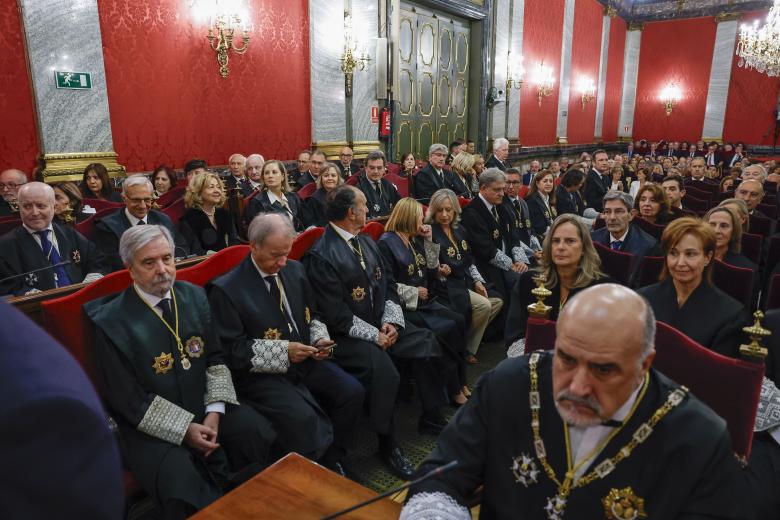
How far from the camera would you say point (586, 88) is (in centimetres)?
1631


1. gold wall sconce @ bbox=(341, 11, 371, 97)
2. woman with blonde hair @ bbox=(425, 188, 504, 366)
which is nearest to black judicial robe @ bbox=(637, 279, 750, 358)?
woman with blonde hair @ bbox=(425, 188, 504, 366)

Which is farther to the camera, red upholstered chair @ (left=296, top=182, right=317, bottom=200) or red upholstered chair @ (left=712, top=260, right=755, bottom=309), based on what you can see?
red upholstered chair @ (left=296, top=182, right=317, bottom=200)

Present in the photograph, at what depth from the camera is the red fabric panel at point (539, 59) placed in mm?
12914

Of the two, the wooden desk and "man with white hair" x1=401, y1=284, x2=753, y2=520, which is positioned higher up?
"man with white hair" x1=401, y1=284, x2=753, y2=520

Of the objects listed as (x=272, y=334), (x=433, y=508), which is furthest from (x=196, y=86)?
(x=433, y=508)

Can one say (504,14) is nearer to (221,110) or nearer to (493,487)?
(221,110)

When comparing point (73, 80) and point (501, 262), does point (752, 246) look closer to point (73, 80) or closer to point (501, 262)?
point (501, 262)

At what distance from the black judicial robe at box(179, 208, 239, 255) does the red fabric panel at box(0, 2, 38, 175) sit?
1712mm

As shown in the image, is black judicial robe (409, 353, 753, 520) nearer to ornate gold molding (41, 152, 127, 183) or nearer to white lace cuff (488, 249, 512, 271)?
white lace cuff (488, 249, 512, 271)

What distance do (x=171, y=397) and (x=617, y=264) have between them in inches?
104

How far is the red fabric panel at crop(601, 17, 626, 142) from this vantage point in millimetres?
17531

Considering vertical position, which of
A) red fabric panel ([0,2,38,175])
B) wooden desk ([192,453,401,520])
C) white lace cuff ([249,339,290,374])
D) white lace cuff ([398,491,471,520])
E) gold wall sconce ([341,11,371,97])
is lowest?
white lace cuff ([249,339,290,374])

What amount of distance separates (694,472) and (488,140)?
36.7ft

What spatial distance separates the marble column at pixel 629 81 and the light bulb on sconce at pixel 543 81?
241 inches
